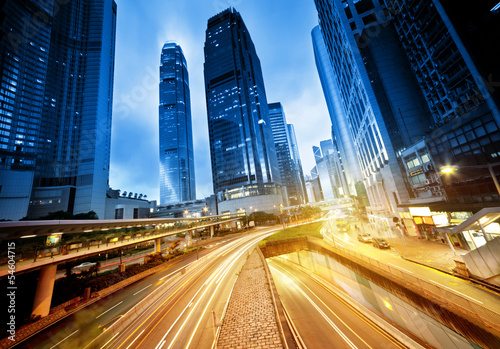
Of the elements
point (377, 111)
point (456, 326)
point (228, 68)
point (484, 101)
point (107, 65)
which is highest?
point (228, 68)

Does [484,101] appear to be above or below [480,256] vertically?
above

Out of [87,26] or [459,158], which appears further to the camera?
[87,26]

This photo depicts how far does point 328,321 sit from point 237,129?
98067mm

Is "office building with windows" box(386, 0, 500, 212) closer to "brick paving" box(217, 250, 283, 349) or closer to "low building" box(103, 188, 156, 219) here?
"brick paving" box(217, 250, 283, 349)

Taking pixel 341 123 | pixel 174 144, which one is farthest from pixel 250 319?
pixel 174 144

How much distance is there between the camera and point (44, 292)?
15.4 m

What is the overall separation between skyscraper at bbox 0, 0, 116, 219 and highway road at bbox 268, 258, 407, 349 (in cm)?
8209

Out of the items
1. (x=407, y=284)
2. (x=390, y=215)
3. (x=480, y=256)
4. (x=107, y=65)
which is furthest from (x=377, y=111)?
(x=107, y=65)

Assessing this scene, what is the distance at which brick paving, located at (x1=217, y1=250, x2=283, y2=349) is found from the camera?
941 cm

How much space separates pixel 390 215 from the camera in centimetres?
3950

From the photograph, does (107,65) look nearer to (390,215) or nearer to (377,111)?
(377,111)

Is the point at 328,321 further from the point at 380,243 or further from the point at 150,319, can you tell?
the point at 380,243

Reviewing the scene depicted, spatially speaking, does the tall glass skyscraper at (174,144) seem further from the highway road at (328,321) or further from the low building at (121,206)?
the highway road at (328,321)

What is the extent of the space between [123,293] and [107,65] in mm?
109331
